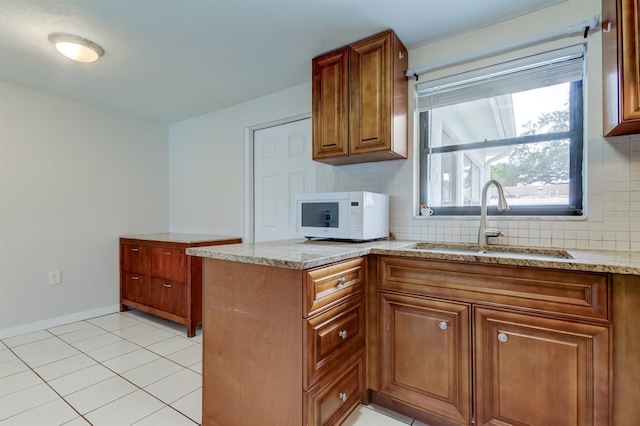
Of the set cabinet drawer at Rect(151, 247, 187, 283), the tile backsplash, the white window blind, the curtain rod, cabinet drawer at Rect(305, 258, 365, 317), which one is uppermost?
the curtain rod

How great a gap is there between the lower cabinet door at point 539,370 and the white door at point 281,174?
165 cm

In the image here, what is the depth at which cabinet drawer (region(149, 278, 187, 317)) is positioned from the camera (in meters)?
2.74

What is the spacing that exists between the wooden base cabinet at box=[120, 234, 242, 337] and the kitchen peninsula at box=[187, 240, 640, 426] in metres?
1.33

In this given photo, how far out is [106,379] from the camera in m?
1.95

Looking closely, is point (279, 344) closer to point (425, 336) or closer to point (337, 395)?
point (337, 395)

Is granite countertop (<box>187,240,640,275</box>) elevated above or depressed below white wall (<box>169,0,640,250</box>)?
below

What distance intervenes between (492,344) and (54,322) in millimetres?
3649

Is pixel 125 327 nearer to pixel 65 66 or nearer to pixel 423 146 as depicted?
pixel 65 66

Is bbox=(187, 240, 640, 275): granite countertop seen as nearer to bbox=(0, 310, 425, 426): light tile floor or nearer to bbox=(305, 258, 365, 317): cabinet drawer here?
bbox=(305, 258, 365, 317): cabinet drawer

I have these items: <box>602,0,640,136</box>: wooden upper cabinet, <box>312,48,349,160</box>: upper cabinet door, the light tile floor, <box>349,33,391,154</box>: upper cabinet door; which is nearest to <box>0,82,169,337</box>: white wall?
the light tile floor

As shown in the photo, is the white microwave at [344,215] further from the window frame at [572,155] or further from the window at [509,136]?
the window frame at [572,155]

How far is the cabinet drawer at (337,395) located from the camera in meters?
1.23

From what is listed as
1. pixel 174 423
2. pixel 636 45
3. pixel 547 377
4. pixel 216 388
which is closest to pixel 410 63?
pixel 636 45

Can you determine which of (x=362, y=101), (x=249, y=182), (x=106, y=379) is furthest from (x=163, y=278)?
(x=362, y=101)
